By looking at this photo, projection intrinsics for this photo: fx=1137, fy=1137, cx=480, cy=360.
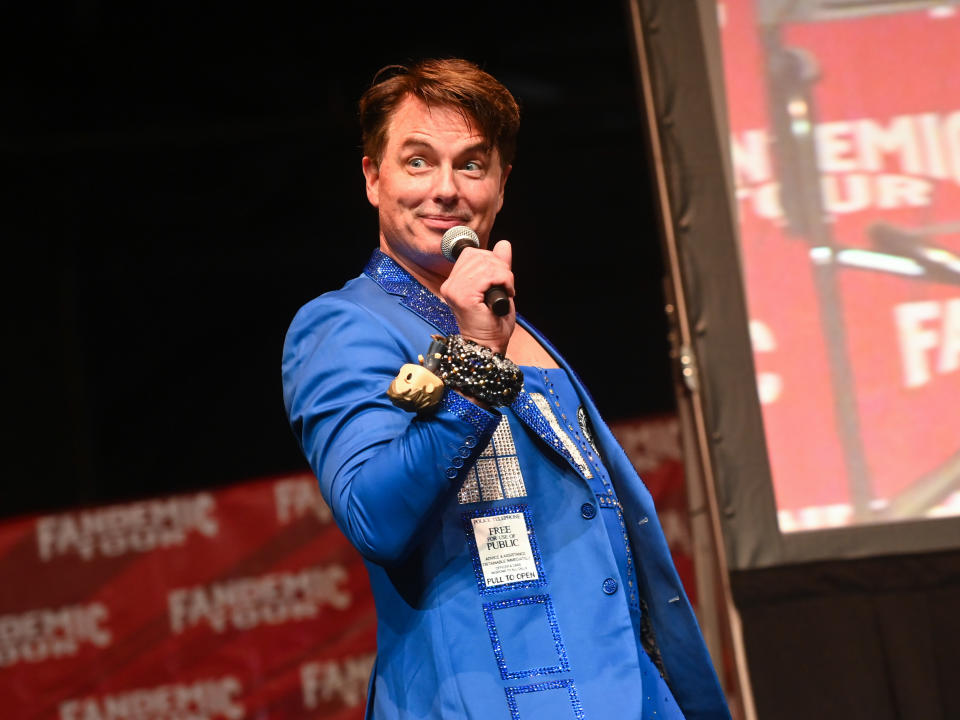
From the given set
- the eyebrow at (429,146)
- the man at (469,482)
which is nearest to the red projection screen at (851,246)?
the man at (469,482)

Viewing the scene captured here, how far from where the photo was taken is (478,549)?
4.51 feet

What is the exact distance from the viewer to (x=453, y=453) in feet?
4.05

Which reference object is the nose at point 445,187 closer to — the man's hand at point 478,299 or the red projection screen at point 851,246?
the man's hand at point 478,299

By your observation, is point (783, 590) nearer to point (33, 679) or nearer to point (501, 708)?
point (501, 708)

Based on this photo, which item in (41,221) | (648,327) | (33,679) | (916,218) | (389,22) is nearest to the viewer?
(916,218)

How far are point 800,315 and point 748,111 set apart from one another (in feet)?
1.46

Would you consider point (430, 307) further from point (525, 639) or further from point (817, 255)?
point (817, 255)

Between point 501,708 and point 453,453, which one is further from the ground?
point 453,453

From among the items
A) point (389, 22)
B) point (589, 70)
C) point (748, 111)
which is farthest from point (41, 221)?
point (748, 111)

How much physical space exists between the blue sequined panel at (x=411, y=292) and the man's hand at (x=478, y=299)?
0.22 metres

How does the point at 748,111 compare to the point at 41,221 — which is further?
the point at 41,221

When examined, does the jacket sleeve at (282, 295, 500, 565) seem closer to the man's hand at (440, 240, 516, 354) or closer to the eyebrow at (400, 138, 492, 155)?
the man's hand at (440, 240, 516, 354)

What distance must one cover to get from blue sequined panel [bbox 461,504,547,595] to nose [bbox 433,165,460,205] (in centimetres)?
44

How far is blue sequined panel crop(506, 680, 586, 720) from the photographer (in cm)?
132
